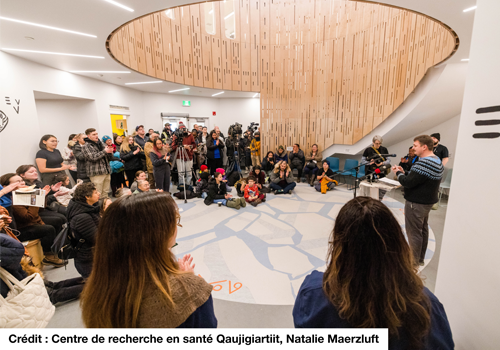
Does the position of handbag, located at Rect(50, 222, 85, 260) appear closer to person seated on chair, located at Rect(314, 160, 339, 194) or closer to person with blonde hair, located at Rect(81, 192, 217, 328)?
person with blonde hair, located at Rect(81, 192, 217, 328)

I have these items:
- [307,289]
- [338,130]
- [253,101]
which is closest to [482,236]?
[307,289]

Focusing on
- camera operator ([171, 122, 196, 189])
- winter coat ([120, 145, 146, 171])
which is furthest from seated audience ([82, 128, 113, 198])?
camera operator ([171, 122, 196, 189])

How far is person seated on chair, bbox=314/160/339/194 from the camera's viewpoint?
601 centimetres

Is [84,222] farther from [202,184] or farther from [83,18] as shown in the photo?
[202,184]

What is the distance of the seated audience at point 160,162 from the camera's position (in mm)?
4785

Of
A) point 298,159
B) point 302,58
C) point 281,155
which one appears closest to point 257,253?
point 281,155

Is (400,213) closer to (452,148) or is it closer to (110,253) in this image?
(452,148)

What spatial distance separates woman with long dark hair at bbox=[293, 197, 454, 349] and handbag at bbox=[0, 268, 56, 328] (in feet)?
6.21

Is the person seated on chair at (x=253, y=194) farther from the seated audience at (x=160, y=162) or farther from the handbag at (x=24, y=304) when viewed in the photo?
the handbag at (x=24, y=304)

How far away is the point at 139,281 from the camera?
0.77 meters

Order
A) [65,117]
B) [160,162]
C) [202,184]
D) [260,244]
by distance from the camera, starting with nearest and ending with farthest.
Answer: [260,244], [160,162], [202,184], [65,117]

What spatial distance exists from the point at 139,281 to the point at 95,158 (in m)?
4.30

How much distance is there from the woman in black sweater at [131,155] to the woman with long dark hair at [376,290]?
532 centimetres

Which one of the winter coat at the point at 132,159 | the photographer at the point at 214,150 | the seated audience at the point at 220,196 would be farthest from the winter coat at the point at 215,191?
the winter coat at the point at 132,159
